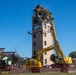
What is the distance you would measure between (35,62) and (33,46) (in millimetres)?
35835

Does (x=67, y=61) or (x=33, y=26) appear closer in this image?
(x=67, y=61)

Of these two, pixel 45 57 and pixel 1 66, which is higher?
pixel 45 57

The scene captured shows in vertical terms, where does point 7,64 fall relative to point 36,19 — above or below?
below

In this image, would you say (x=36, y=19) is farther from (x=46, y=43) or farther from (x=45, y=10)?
(x=46, y=43)

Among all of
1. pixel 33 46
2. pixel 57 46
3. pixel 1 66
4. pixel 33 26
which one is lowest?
pixel 1 66

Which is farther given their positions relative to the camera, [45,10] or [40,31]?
[40,31]

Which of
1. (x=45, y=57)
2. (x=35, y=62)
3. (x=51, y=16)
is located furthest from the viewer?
(x=45, y=57)

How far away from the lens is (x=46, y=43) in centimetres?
7950

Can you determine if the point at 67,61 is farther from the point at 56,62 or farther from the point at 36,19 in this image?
the point at 36,19

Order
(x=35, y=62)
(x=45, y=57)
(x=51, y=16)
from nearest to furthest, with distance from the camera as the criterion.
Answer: (x=35, y=62), (x=51, y=16), (x=45, y=57)

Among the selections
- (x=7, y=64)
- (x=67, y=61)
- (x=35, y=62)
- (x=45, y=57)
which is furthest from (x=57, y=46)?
(x=45, y=57)

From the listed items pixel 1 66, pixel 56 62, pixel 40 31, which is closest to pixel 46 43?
pixel 40 31

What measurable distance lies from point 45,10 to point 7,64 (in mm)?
13196

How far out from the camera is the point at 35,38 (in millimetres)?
81375
